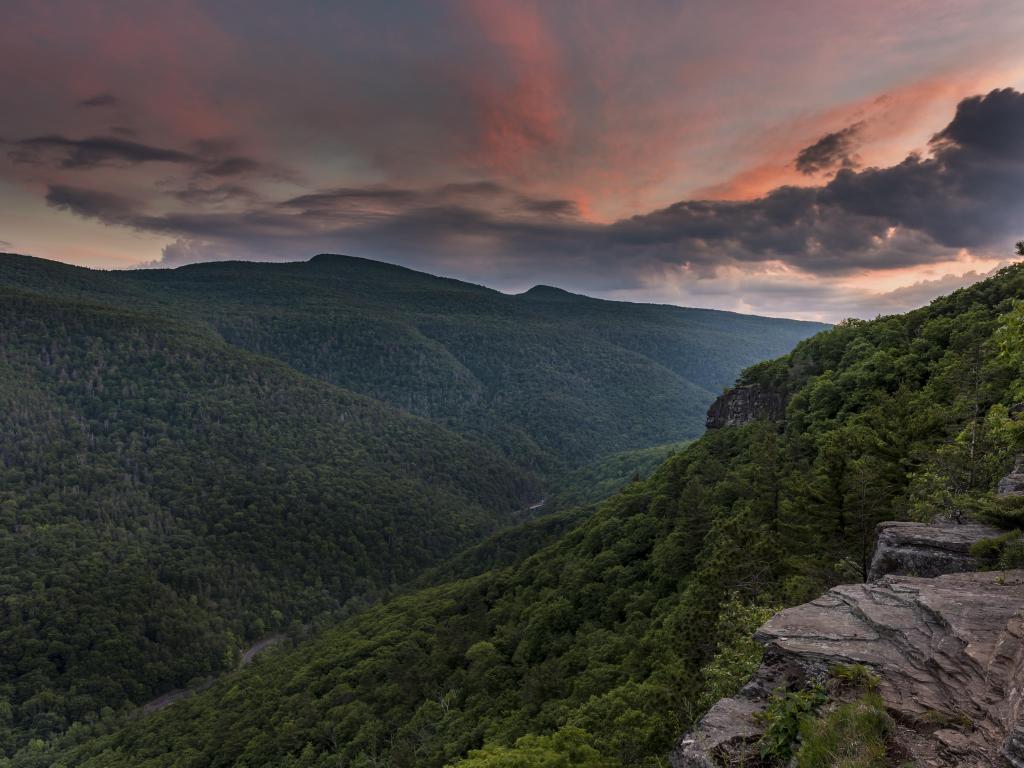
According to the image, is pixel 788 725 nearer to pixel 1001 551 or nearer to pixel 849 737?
pixel 849 737

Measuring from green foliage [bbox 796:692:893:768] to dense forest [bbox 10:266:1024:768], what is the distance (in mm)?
11946

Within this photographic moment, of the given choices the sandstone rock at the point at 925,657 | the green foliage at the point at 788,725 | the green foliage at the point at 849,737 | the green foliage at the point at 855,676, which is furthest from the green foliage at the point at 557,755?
the green foliage at the point at 849,737

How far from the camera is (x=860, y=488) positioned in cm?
3130

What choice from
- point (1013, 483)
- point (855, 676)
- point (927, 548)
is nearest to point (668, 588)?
point (1013, 483)

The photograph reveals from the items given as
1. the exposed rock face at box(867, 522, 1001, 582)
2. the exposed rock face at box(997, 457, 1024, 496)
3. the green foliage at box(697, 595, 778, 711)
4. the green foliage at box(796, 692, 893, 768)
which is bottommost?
the green foliage at box(697, 595, 778, 711)

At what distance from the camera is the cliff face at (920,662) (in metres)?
10.8

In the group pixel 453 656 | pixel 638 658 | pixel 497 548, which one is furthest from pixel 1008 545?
pixel 497 548

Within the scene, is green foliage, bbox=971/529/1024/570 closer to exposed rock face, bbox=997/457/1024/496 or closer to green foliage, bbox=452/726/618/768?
exposed rock face, bbox=997/457/1024/496

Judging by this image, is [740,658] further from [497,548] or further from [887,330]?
[497,548]

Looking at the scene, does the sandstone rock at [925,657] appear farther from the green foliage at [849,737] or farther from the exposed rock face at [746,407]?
the exposed rock face at [746,407]

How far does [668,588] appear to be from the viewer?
5647 centimetres

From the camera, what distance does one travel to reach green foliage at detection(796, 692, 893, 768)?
10.7m

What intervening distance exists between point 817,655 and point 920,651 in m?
2.44

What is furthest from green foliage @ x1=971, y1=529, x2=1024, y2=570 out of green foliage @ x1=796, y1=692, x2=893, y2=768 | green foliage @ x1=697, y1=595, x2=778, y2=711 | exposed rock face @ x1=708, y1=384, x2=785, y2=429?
exposed rock face @ x1=708, y1=384, x2=785, y2=429
